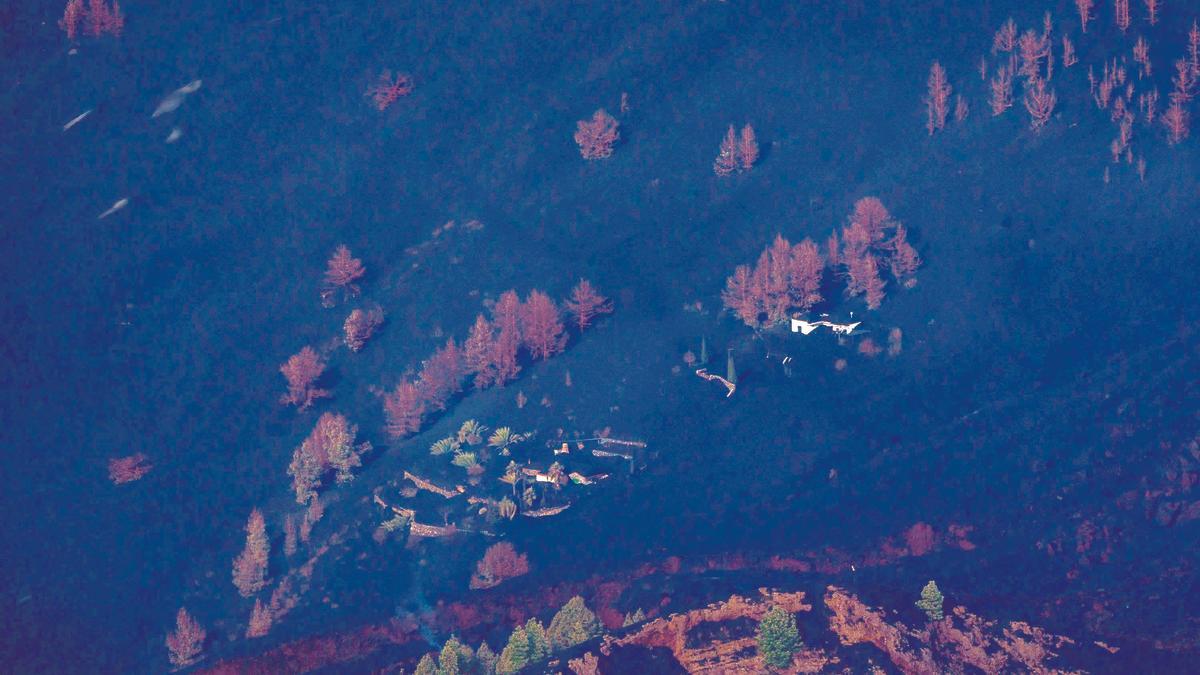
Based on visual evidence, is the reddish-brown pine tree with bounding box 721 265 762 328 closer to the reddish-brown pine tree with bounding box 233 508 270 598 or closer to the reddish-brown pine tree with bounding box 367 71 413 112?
the reddish-brown pine tree with bounding box 367 71 413 112

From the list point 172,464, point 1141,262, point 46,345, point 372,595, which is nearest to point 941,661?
point 372,595

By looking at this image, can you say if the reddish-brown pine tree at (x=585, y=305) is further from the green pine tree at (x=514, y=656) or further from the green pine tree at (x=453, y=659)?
the green pine tree at (x=514, y=656)

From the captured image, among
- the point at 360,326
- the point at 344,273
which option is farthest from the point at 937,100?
the point at 360,326

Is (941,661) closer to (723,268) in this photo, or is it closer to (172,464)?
(723,268)

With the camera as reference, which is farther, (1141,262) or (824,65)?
(824,65)

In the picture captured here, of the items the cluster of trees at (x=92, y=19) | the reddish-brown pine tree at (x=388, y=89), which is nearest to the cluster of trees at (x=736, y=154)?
the reddish-brown pine tree at (x=388, y=89)

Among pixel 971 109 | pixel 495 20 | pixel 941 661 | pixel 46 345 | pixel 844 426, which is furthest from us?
pixel 495 20
